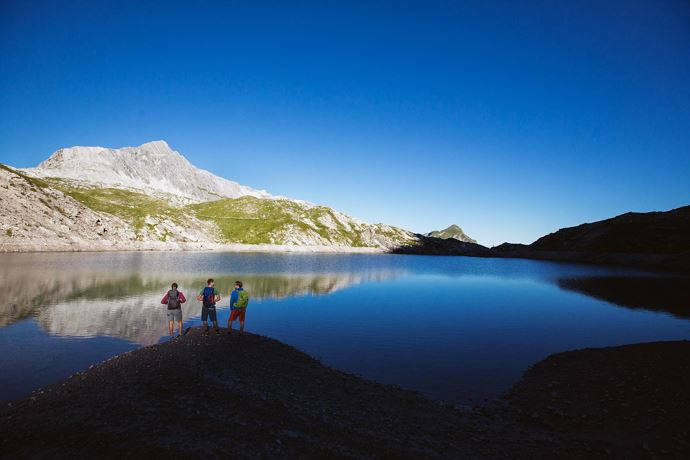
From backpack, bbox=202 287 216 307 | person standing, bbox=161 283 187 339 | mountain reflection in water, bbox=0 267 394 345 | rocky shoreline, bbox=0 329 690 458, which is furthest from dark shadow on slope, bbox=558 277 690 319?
person standing, bbox=161 283 187 339

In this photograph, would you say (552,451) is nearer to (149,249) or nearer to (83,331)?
(83,331)

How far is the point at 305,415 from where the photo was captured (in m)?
14.1

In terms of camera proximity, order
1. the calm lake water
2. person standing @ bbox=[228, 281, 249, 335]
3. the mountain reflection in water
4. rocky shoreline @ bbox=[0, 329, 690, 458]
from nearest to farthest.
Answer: rocky shoreline @ bbox=[0, 329, 690, 458], the calm lake water, person standing @ bbox=[228, 281, 249, 335], the mountain reflection in water

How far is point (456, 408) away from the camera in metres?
17.3

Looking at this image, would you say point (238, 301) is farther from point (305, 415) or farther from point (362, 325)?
point (362, 325)

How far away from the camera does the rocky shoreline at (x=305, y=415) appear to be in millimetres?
11422

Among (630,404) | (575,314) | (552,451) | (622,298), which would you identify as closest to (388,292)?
(575,314)

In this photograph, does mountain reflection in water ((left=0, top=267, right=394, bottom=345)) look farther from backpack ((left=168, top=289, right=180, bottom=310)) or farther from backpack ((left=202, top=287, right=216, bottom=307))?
backpack ((left=202, top=287, right=216, bottom=307))

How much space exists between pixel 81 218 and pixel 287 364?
163441 millimetres

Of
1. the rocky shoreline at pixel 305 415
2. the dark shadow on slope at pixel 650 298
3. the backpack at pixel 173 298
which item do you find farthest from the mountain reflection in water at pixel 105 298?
the dark shadow on slope at pixel 650 298

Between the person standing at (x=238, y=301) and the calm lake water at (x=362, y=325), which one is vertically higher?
the person standing at (x=238, y=301)

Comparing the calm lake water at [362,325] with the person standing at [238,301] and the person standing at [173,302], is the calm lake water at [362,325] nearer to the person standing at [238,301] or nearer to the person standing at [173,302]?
the person standing at [173,302]

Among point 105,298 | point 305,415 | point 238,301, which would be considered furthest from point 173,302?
point 105,298

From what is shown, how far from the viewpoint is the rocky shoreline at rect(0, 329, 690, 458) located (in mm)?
11422
